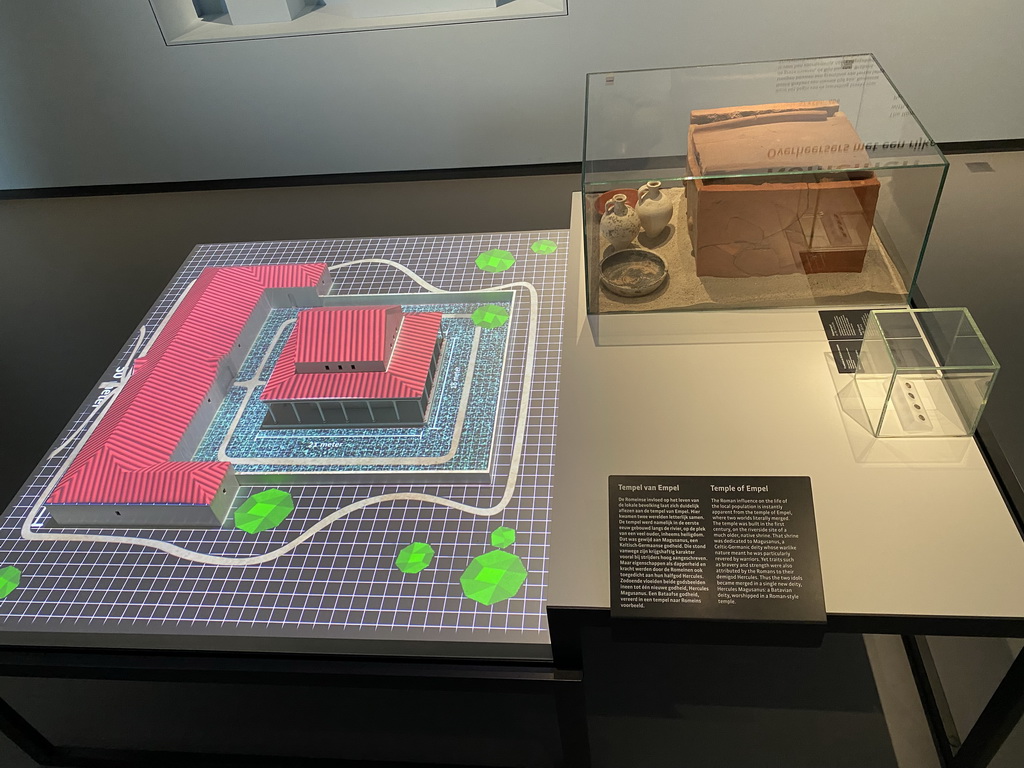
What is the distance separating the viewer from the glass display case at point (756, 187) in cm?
204

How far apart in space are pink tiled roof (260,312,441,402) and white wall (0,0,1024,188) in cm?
249

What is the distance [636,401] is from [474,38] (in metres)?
2.82

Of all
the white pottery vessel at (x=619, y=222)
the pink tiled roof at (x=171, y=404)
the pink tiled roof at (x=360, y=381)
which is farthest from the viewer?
the white pottery vessel at (x=619, y=222)

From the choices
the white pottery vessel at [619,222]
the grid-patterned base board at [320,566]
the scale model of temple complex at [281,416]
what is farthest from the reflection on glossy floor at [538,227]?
the white pottery vessel at [619,222]

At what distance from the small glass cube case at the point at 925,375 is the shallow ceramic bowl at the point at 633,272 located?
620mm

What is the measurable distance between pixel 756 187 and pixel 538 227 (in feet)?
7.12

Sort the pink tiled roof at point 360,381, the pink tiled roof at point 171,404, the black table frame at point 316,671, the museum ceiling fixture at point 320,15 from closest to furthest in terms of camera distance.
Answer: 1. the black table frame at point 316,671
2. the pink tiled roof at point 171,404
3. the pink tiled roof at point 360,381
4. the museum ceiling fixture at point 320,15

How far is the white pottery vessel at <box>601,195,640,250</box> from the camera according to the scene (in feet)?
7.68

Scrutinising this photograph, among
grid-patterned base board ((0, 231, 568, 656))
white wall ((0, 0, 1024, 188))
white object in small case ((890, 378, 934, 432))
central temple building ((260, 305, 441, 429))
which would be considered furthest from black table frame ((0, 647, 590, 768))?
white wall ((0, 0, 1024, 188))

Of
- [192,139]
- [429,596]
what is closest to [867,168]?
[429,596]

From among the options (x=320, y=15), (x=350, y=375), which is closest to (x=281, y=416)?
(x=350, y=375)

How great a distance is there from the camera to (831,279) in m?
2.29

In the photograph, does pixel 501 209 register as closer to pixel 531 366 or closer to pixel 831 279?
pixel 531 366

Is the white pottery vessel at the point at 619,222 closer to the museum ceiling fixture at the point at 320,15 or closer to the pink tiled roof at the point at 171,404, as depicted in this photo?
the pink tiled roof at the point at 171,404
